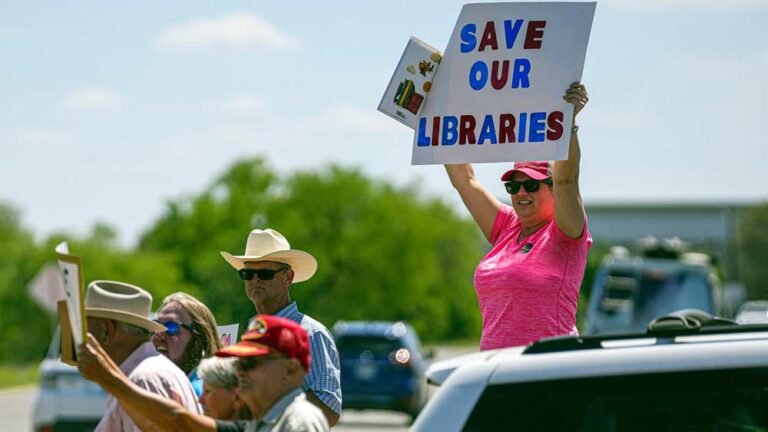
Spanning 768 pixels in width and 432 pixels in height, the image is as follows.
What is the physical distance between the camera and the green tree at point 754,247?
104 m

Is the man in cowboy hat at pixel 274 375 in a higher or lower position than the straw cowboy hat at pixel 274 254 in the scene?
lower

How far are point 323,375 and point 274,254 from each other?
2.65ft

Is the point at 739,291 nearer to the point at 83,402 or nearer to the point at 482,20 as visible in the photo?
the point at 83,402

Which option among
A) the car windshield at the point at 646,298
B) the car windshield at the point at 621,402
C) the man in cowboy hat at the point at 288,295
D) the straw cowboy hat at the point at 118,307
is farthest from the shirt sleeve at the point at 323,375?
the car windshield at the point at 646,298

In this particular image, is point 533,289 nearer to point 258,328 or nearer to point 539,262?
point 539,262

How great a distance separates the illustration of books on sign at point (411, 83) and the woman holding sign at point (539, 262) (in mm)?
535

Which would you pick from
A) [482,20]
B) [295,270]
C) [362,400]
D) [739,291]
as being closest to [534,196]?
[482,20]

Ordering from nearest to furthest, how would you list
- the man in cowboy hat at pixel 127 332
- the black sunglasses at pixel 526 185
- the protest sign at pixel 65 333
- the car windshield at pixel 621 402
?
1. the car windshield at pixel 621 402
2. the protest sign at pixel 65 333
3. the man in cowboy hat at pixel 127 332
4. the black sunglasses at pixel 526 185

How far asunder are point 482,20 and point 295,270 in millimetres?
1691

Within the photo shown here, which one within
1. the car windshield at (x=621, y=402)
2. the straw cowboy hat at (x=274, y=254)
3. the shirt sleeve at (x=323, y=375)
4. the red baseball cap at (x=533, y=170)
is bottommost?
the shirt sleeve at (x=323, y=375)

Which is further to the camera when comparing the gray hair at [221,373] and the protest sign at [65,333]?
the protest sign at [65,333]

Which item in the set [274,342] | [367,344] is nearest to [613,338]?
[274,342]

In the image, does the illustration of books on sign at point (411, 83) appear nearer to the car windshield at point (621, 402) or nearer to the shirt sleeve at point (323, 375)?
the shirt sleeve at point (323, 375)

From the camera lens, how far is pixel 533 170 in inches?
243
